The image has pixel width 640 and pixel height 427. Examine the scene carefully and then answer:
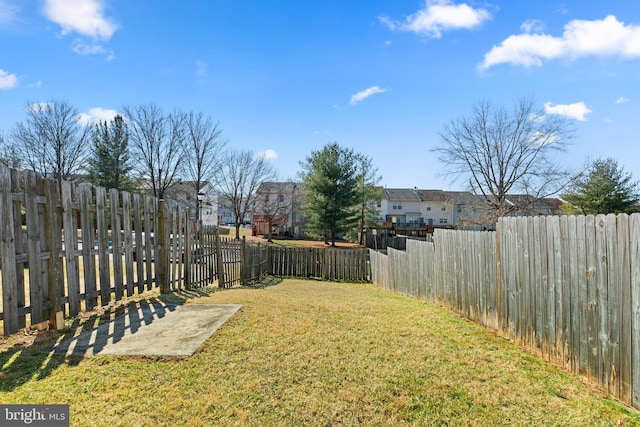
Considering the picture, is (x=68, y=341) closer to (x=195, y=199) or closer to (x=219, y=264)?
(x=219, y=264)

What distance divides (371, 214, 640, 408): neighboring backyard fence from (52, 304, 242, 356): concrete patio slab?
385cm

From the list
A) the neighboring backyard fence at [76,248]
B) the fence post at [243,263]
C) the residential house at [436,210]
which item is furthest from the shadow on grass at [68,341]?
the residential house at [436,210]

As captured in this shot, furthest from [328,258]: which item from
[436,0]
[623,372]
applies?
[623,372]

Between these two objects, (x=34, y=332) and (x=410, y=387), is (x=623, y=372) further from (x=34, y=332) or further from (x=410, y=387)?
(x=34, y=332)

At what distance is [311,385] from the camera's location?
278 centimetres

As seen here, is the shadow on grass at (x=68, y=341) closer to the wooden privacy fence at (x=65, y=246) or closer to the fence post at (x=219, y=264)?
the wooden privacy fence at (x=65, y=246)

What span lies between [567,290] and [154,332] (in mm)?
4677

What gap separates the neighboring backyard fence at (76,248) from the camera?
362cm

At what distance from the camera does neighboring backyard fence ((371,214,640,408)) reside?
2.77 metres

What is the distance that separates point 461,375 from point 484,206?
2964 cm

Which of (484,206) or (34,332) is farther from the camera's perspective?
(484,206)

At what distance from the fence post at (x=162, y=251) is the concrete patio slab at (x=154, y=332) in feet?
4.33

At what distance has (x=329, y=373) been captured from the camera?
2996 millimetres

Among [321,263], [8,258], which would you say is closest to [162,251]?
[8,258]
